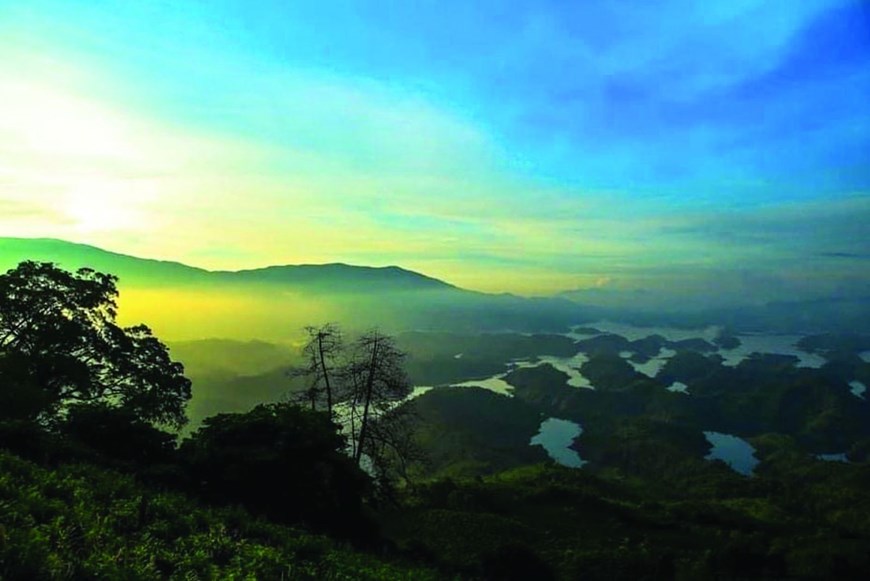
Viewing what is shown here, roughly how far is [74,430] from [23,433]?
360 cm

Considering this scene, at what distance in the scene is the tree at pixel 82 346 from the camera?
76.5ft

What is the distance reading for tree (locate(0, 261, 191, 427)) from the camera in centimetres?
2331

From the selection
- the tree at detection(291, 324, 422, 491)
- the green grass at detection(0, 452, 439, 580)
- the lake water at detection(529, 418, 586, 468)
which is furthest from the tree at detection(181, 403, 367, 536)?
the lake water at detection(529, 418, 586, 468)

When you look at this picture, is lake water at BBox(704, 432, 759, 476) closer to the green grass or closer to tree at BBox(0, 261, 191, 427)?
tree at BBox(0, 261, 191, 427)

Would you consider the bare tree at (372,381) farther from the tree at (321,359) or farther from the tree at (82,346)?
the tree at (82,346)

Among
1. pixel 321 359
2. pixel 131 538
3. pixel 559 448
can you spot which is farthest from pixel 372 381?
pixel 559 448

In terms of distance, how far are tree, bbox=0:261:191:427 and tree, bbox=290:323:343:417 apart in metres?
6.38

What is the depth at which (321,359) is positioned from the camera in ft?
88.4

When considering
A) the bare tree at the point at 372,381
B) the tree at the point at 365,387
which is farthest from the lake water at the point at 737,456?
A: the bare tree at the point at 372,381

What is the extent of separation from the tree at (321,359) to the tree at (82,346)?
638 cm

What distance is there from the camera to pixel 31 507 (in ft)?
27.8

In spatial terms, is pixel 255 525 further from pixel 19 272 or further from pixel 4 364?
pixel 19 272

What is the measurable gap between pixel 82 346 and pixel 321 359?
1123cm

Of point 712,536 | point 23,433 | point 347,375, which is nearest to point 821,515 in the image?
point 712,536
